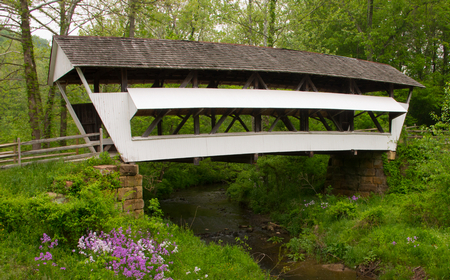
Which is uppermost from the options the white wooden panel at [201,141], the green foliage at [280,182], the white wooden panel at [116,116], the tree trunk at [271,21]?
the tree trunk at [271,21]

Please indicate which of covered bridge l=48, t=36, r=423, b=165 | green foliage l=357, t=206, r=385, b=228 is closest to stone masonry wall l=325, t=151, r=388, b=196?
covered bridge l=48, t=36, r=423, b=165

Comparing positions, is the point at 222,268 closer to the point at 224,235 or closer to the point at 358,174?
the point at 224,235

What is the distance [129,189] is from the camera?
287 inches

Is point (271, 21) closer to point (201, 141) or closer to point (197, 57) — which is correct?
point (197, 57)

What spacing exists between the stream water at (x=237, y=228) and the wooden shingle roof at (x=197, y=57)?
4.62m

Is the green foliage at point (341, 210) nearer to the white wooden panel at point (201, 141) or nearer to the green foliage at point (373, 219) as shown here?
the green foliage at point (373, 219)

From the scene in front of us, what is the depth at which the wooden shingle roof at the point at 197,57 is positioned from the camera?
773 cm

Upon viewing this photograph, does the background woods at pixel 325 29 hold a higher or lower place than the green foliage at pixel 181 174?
higher

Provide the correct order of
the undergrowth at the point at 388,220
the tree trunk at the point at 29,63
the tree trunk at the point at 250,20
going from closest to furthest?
the undergrowth at the point at 388,220 < the tree trunk at the point at 29,63 < the tree trunk at the point at 250,20

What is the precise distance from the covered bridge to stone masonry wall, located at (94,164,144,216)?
45cm

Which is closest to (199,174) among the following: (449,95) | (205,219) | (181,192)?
(181,192)

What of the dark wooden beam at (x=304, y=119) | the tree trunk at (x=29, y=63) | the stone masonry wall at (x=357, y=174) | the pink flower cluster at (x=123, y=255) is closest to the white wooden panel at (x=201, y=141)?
the dark wooden beam at (x=304, y=119)

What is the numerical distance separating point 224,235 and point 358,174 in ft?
20.5

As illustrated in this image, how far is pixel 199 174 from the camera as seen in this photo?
2178cm
